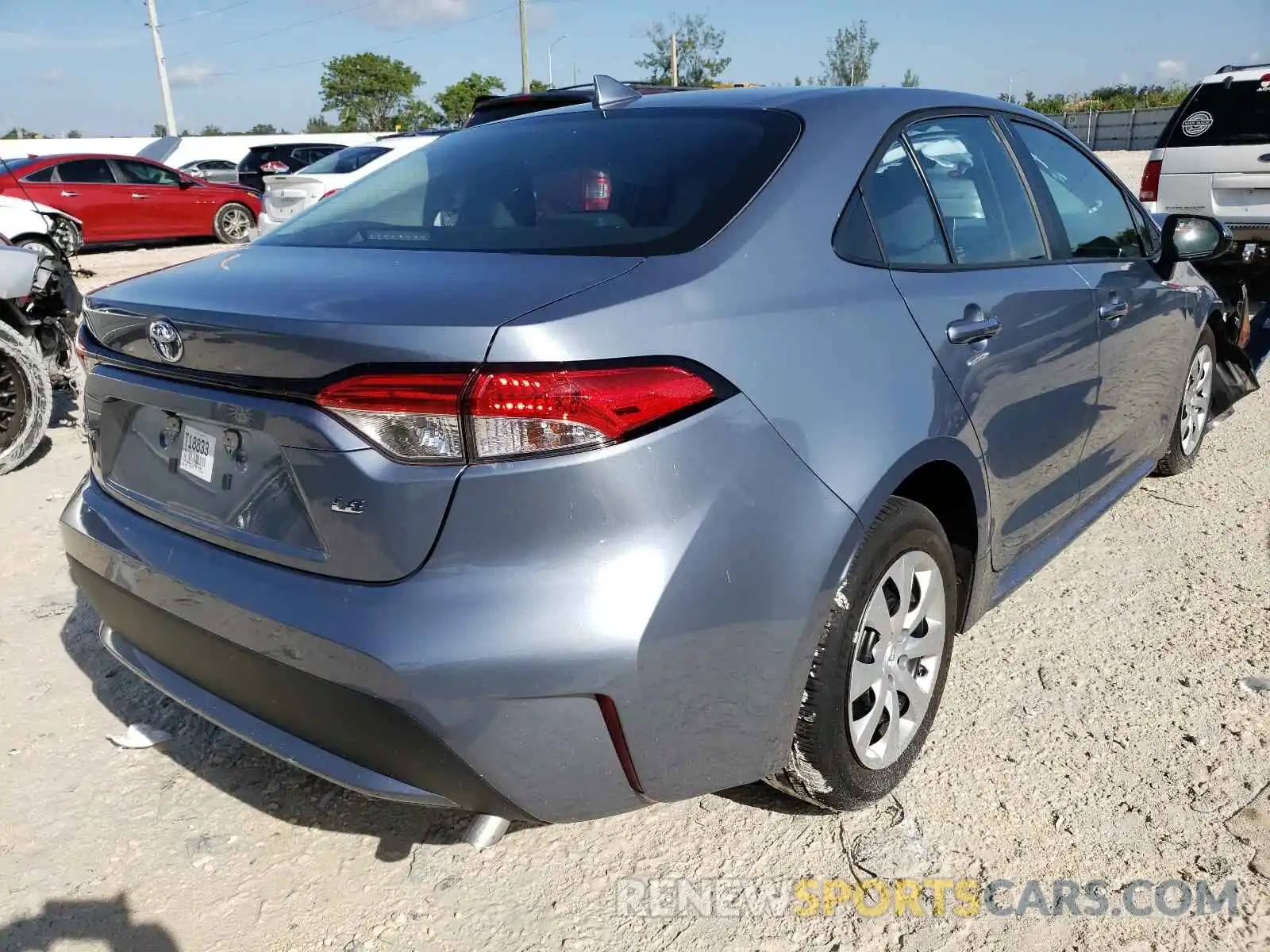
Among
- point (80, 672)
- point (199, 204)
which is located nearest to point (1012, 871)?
point (80, 672)

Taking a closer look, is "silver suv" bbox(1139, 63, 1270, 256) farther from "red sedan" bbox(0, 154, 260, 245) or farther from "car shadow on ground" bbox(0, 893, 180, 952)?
"red sedan" bbox(0, 154, 260, 245)

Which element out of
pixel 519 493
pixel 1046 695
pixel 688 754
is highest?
pixel 519 493

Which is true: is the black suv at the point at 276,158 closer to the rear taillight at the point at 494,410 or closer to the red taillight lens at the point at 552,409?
the rear taillight at the point at 494,410

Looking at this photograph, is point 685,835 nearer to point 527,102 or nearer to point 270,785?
point 270,785

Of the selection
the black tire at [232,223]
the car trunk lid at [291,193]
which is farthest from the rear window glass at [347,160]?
the black tire at [232,223]

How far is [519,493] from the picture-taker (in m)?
1.71

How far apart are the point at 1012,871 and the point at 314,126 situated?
7279 cm

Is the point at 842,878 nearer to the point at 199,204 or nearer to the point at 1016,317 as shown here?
the point at 1016,317

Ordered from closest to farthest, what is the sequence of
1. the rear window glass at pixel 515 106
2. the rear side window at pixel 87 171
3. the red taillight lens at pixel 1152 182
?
the rear window glass at pixel 515 106, the red taillight lens at pixel 1152 182, the rear side window at pixel 87 171

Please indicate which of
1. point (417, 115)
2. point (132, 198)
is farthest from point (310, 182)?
point (417, 115)

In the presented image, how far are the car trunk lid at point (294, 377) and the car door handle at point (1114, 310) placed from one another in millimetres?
1940

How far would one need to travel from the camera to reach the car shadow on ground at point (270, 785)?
2.48 m

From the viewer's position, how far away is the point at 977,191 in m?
2.86

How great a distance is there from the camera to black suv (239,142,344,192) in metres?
21.0
